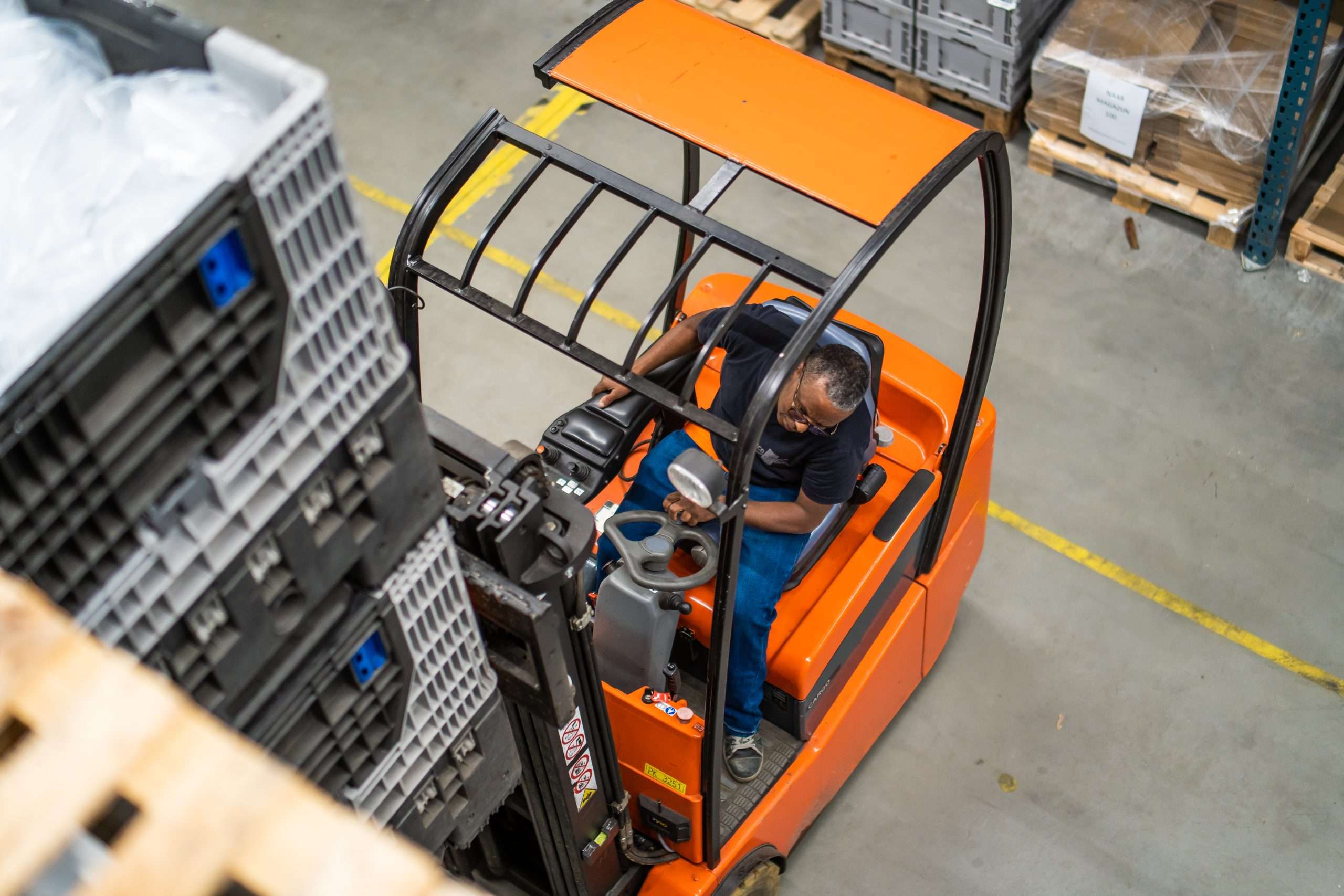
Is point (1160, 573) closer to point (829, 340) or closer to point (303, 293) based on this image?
point (829, 340)

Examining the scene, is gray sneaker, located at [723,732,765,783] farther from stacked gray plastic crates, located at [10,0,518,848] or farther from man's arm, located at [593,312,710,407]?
stacked gray plastic crates, located at [10,0,518,848]

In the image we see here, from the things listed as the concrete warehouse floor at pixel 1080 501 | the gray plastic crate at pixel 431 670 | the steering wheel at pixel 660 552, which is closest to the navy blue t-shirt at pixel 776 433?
the steering wheel at pixel 660 552

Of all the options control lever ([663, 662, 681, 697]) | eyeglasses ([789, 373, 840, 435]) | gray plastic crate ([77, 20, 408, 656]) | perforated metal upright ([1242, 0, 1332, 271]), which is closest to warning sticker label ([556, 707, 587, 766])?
control lever ([663, 662, 681, 697])

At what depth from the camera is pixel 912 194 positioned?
349cm

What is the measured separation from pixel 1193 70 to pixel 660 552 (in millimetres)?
4454

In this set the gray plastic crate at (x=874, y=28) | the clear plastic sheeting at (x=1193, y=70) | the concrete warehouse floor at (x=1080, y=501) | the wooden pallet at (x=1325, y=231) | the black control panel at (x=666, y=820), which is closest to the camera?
the black control panel at (x=666, y=820)

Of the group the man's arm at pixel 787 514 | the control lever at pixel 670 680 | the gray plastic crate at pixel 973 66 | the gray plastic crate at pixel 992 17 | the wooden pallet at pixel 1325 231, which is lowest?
the wooden pallet at pixel 1325 231

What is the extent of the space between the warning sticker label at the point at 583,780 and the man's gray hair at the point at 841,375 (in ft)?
4.04

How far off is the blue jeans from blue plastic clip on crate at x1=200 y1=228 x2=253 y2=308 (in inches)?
97.6

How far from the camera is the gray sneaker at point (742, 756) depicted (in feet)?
15.1

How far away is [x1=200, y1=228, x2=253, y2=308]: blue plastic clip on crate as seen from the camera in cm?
176

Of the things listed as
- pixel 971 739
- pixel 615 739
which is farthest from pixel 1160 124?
pixel 615 739

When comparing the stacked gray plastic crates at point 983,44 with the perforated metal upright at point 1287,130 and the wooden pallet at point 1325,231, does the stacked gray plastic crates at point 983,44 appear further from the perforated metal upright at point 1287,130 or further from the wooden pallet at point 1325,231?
the wooden pallet at point 1325,231

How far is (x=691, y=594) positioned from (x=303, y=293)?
254 cm
